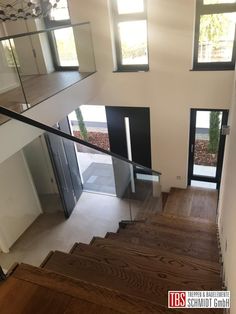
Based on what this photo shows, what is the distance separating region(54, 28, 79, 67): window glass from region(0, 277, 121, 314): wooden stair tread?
14.9ft

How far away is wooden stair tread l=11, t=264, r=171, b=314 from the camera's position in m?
1.53

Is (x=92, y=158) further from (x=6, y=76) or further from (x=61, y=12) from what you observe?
(x=61, y=12)

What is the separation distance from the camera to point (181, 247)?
3258mm

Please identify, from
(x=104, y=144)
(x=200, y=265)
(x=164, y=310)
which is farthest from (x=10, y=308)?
(x=104, y=144)

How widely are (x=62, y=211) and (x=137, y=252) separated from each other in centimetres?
331

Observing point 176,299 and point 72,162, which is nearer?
point 176,299

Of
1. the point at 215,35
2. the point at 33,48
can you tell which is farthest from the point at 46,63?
the point at 215,35

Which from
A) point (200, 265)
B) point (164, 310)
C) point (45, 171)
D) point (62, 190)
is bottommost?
point (62, 190)

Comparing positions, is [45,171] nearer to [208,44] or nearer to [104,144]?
[104,144]

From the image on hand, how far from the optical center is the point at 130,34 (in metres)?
5.05

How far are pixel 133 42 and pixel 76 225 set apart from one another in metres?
3.76

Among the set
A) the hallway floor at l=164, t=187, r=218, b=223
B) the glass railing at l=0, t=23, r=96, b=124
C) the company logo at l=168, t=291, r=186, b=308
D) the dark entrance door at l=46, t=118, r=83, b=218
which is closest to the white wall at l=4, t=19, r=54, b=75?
the glass railing at l=0, t=23, r=96, b=124

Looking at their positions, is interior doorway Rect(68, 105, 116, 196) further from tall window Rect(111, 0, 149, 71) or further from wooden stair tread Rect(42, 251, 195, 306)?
wooden stair tread Rect(42, 251, 195, 306)

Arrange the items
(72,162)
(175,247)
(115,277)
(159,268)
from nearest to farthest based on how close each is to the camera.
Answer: (115,277) → (159,268) → (175,247) → (72,162)
